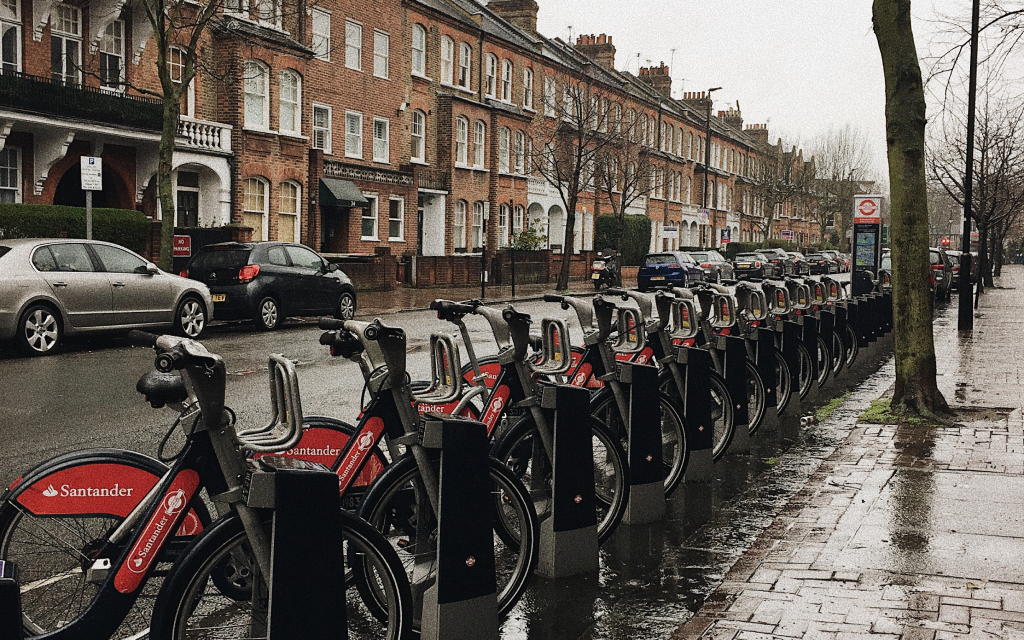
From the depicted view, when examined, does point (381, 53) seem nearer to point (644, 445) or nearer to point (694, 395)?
point (694, 395)

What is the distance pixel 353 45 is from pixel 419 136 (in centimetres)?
503

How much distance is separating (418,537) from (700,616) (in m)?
1.25

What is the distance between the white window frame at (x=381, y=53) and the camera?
3438cm

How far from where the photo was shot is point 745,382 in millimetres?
7547

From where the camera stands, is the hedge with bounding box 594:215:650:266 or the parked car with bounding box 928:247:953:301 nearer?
the parked car with bounding box 928:247:953:301

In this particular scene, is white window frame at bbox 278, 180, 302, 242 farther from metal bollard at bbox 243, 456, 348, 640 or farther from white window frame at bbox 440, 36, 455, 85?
metal bollard at bbox 243, 456, 348, 640

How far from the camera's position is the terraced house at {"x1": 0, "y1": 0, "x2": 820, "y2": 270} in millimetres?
22844

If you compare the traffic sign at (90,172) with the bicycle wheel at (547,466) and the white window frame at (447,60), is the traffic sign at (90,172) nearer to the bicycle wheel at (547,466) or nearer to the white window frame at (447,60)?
the bicycle wheel at (547,466)

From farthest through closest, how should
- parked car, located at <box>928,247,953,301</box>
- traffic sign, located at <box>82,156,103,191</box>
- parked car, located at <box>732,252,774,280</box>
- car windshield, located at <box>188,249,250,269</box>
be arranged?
parked car, located at <box>732,252,774,280</box>
parked car, located at <box>928,247,953,301</box>
car windshield, located at <box>188,249,250,269</box>
traffic sign, located at <box>82,156,103,191</box>

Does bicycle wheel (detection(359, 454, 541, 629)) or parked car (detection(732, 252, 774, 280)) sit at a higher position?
parked car (detection(732, 252, 774, 280))

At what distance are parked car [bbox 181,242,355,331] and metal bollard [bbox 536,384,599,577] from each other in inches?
539

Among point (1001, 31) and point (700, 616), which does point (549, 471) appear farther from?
point (1001, 31)

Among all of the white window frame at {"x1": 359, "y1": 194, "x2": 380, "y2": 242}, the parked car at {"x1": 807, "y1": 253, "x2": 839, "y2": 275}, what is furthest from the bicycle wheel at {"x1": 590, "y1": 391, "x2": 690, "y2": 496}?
the parked car at {"x1": 807, "y1": 253, "x2": 839, "y2": 275}

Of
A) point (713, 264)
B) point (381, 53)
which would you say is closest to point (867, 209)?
point (381, 53)
